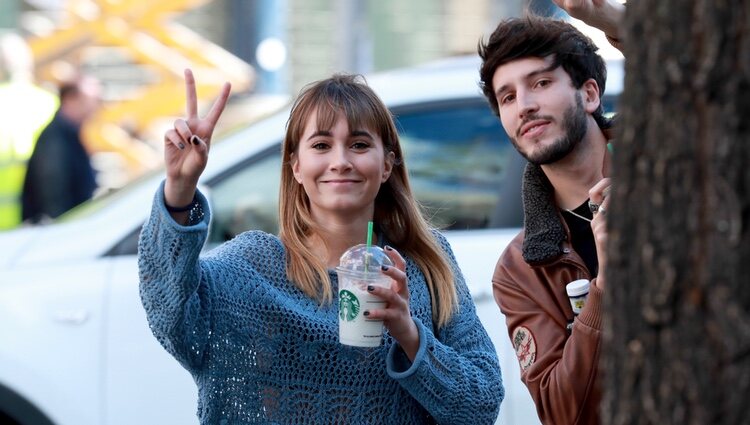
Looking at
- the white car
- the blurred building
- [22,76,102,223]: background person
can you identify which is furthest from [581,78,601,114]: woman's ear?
the blurred building

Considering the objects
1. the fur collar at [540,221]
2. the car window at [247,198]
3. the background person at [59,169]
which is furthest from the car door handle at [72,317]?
the background person at [59,169]

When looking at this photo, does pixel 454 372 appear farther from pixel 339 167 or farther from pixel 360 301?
pixel 339 167

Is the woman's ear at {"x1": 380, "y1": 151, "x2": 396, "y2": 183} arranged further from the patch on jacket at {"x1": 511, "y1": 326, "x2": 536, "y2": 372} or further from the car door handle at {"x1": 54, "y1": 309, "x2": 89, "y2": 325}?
the car door handle at {"x1": 54, "y1": 309, "x2": 89, "y2": 325}

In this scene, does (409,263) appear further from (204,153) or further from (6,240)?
(6,240)

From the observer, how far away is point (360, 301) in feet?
8.89

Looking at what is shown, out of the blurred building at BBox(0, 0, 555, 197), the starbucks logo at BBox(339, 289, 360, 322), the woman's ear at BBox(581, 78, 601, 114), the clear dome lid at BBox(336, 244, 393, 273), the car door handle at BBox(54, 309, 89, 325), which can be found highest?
the woman's ear at BBox(581, 78, 601, 114)

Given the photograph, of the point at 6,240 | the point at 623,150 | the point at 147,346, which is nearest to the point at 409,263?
the point at 623,150

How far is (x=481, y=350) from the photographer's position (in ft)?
9.95

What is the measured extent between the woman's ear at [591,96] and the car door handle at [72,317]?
224cm

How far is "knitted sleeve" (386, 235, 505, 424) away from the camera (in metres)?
2.81

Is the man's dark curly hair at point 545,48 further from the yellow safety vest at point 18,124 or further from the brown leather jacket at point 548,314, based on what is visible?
the yellow safety vest at point 18,124

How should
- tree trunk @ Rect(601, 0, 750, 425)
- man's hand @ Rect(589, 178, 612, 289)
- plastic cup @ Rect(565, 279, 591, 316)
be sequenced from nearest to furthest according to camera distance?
1. tree trunk @ Rect(601, 0, 750, 425)
2. man's hand @ Rect(589, 178, 612, 289)
3. plastic cup @ Rect(565, 279, 591, 316)

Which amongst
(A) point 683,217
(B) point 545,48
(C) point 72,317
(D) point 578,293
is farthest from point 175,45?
(A) point 683,217

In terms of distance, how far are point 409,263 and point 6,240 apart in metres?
2.56
